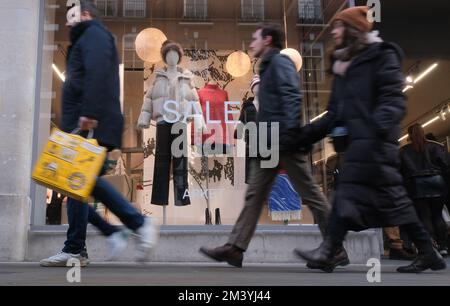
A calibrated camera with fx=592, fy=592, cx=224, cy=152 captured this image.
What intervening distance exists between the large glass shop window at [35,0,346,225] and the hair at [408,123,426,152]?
1426 millimetres

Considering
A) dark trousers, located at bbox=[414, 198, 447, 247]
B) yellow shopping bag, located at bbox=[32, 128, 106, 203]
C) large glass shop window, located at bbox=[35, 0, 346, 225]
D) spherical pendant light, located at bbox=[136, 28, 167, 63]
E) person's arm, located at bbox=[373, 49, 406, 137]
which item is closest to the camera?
yellow shopping bag, located at bbox=[32, 128, 106, 203]

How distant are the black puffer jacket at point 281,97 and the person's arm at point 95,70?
50.4 inches

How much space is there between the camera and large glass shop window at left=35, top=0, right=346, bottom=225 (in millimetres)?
7617

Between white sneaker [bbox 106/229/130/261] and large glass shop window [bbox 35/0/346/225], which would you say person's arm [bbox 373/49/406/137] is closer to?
white sneaker [bbox 106/229/130/261]

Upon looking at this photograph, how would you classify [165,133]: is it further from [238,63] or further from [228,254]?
[228,254]

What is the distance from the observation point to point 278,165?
15.7ft

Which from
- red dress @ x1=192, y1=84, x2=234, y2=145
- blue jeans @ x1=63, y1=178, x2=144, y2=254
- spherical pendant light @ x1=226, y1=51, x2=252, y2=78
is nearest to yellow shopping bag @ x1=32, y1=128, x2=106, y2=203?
blue jeans @ x1=63, y1=178, x2=144, y2=254

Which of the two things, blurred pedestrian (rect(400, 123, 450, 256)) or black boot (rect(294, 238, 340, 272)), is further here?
blurred pedestrian (rect(400, 123, 450, 256))

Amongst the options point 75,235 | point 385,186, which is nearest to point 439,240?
point 385,186

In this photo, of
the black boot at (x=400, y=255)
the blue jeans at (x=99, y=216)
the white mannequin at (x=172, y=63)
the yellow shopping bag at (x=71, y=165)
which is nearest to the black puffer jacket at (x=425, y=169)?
the black boot at (x=400, y=255)

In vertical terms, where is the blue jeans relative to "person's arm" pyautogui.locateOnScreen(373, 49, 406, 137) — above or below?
below

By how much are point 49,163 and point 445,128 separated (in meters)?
11.3

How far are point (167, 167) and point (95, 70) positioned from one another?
12.2 feet

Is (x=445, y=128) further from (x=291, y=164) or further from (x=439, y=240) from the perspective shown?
(x=291, y=164)
